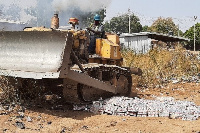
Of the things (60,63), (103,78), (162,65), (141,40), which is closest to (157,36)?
(141,40)

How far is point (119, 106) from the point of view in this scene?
636cm

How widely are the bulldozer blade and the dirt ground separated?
32.0 inches

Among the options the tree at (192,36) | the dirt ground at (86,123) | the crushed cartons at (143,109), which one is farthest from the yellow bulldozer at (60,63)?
the tree at (192,36)

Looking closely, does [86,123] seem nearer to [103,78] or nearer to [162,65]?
[103,78]

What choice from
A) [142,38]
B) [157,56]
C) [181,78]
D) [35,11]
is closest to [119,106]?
[181,78]

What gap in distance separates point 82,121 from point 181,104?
249cm

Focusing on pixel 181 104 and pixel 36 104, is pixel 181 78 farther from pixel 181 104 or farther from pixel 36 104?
pixel 36 104

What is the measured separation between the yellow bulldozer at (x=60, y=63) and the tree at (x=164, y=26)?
47.1m

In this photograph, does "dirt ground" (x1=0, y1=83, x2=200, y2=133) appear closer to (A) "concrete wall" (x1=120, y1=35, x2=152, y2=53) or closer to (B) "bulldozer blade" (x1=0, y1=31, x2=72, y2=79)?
(B) "bulldozer blade" (x1=0, y1=31, x2=72, y2=79)

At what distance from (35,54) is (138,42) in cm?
2255

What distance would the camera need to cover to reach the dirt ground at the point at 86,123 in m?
5.04

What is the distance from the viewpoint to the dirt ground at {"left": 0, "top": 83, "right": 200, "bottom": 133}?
198 inches

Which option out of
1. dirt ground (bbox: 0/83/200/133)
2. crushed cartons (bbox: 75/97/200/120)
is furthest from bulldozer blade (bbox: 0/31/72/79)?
crushed cartons (bbox: 75/97/200/120)

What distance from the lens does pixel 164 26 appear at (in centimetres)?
5606
